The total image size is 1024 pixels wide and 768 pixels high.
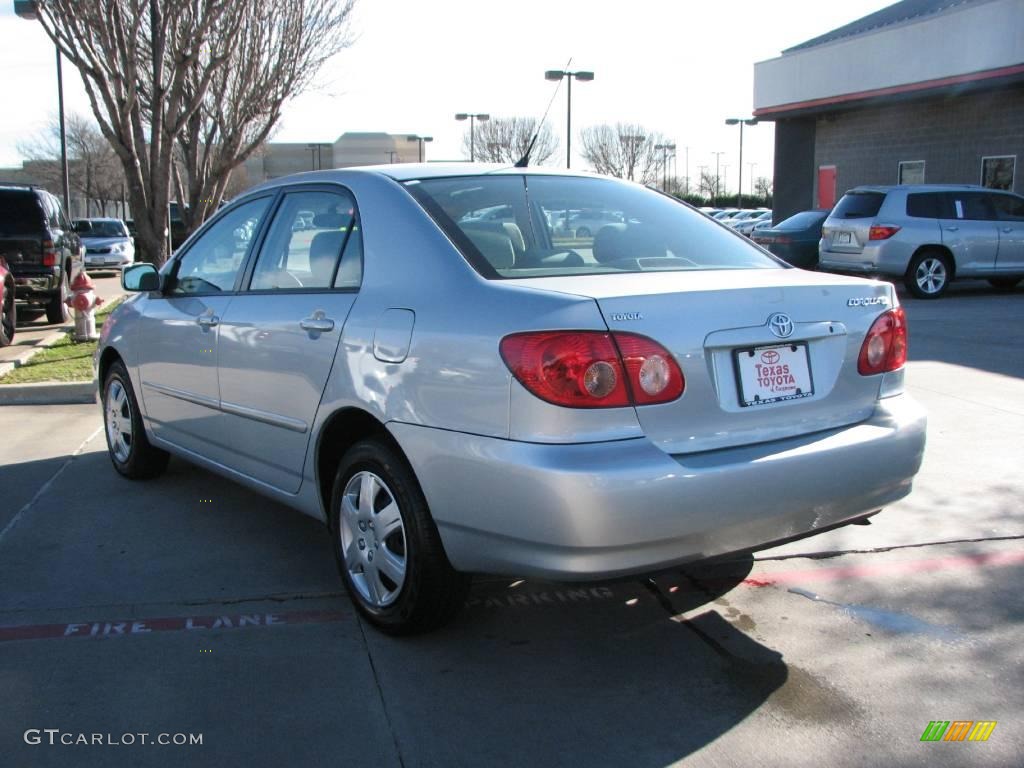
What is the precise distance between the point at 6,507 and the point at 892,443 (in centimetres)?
445

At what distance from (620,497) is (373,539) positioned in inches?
44.7

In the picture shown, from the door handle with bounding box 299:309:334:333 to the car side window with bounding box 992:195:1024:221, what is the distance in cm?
1524

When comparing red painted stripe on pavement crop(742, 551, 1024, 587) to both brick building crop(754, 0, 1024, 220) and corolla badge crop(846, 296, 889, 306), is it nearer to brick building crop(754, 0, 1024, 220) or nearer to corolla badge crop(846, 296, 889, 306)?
corolla badge crop(846, 296, 889, 306)

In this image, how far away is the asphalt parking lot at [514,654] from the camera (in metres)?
3.02

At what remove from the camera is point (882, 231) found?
15875mm

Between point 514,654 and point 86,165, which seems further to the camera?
point 86,165

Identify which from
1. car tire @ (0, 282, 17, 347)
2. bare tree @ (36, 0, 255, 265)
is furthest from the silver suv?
car tire @ (0, 282, 17, 347)

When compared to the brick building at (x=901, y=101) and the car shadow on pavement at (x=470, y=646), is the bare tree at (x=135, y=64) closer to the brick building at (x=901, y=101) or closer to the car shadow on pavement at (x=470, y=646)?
the car shadow on pavement at (x=470, y=646)

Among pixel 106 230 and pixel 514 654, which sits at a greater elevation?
pixel 106 230

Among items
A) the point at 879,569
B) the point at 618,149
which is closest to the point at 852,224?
the point at 879,569

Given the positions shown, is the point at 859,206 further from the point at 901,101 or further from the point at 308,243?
the point at 308,243

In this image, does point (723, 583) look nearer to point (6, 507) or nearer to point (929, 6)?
point (6, 507)

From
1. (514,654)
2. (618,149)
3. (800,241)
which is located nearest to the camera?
(514,654)

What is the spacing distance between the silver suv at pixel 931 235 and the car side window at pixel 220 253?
507 inches
